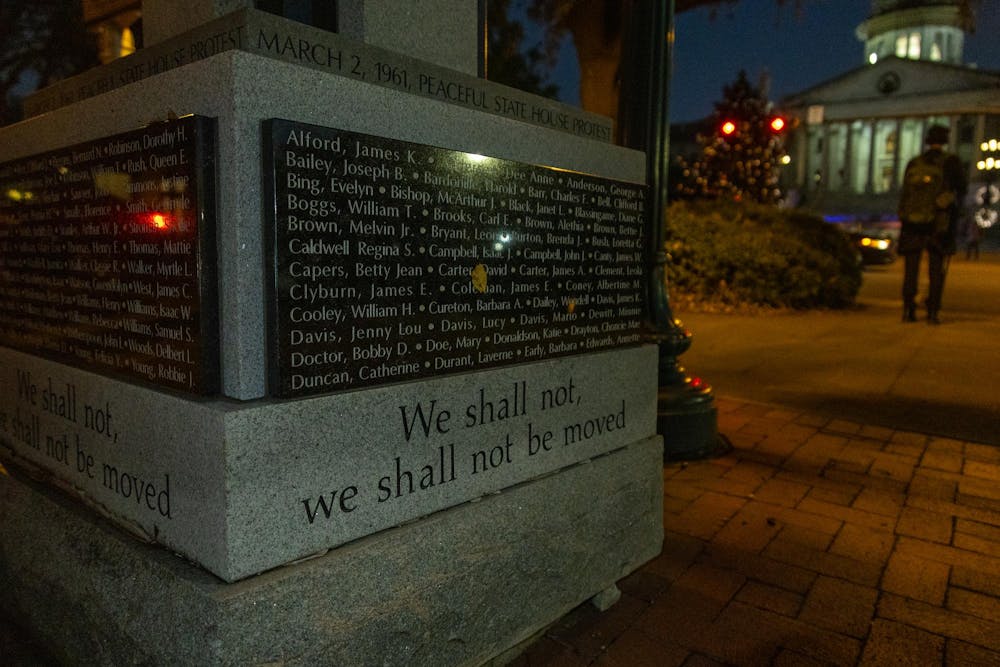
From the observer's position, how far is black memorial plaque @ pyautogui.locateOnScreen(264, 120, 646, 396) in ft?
5.76

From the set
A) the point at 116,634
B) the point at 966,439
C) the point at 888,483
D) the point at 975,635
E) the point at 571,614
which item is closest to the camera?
the point at 116,634

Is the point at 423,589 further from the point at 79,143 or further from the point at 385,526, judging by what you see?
the point at 79,143

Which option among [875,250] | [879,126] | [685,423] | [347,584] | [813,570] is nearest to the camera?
[347,584]

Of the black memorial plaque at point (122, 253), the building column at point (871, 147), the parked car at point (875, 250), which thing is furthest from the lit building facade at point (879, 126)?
the black memorial plaque at point (122, 253)

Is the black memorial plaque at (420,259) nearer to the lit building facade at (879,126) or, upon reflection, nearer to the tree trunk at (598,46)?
the tree trunk at (598,46)

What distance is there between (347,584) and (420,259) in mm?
921

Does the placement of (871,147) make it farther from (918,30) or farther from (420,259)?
(420,259)

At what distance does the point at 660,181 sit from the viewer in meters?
4.51

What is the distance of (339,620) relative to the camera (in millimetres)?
1879

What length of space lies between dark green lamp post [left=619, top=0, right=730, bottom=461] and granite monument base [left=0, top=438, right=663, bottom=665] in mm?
1632

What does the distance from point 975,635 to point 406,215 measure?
247cm

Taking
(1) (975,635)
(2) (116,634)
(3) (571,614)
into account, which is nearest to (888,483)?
(1) (975,635)

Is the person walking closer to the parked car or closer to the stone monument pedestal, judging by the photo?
the stone monument pedestal

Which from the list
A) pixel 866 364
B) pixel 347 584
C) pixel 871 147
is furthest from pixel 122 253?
pixel 871 147
